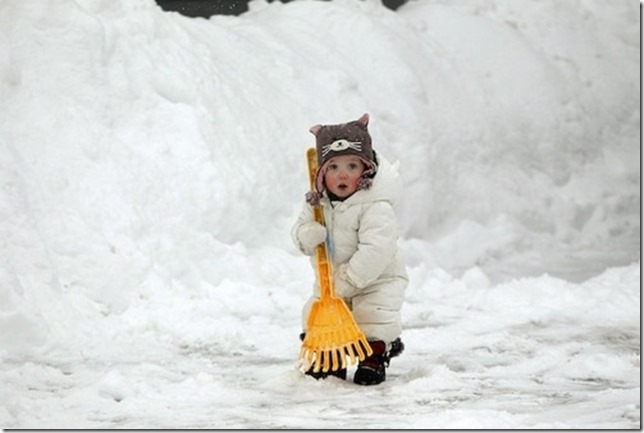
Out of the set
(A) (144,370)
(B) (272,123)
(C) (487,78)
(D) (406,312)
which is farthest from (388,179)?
(C) (487,78)

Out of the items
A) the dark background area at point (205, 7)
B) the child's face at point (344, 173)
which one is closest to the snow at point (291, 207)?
the dark background area at point (205, 7)

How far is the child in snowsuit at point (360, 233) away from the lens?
22.7ft

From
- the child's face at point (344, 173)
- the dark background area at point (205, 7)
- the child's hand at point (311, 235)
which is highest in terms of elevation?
the dark background area at point (205, 7)

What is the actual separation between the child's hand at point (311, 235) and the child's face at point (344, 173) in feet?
0.62

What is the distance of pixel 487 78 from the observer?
12.9 metres

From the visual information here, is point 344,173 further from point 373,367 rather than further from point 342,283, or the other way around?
point 373,367

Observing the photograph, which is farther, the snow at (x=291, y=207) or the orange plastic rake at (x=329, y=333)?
the snow at (x=291, y=207)

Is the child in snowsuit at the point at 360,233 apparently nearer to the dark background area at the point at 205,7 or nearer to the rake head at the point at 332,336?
the rake head at the point at 332,336

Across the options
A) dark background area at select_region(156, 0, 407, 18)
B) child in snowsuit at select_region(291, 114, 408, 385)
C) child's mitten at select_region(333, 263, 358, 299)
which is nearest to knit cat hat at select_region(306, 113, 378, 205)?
child in snowsuit at select_region(291, 114, 408, 385)

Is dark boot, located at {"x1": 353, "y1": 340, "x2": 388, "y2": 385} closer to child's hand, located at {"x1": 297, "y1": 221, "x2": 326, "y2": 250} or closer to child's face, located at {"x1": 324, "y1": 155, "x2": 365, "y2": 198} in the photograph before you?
child's hand, located at {"x1": 297, "y1": 221, "x2": 326, "y2": 250}

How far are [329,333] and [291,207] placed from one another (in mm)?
3666

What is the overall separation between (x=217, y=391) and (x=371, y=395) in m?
0.71

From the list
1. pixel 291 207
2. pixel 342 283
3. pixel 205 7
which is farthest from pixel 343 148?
pixel 205 7

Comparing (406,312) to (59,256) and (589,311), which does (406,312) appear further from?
(59,256)
